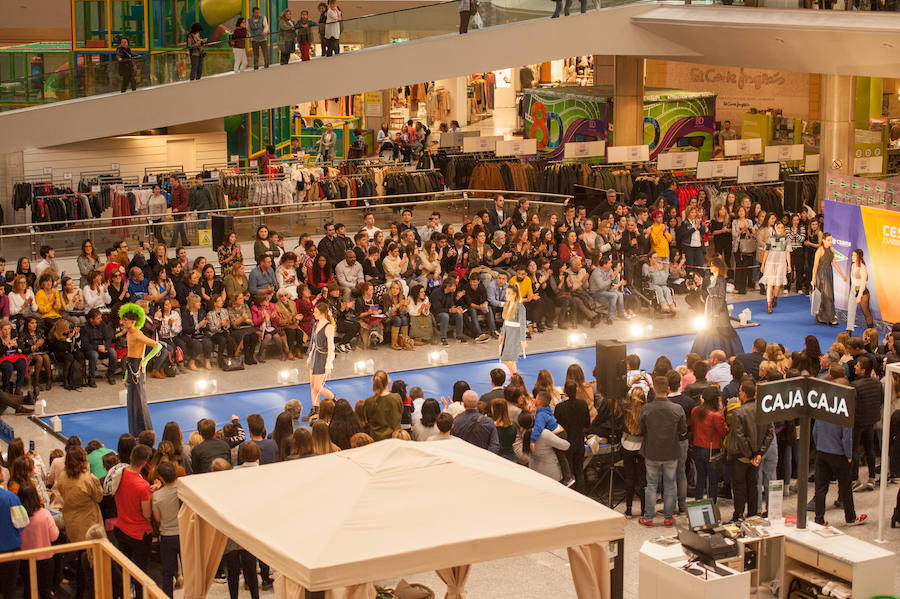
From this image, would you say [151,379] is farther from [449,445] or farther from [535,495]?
[535,495]

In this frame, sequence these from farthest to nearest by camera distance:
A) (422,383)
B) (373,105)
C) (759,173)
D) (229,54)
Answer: (373,105)
(759,173)
(229,54)
(422,383)

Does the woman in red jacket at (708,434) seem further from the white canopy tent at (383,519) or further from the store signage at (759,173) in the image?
the store signage at (759,173)

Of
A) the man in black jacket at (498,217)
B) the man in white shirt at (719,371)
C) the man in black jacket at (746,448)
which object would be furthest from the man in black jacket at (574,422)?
the man in black jacket at (498,217)

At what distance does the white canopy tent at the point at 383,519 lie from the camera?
746 centimetres

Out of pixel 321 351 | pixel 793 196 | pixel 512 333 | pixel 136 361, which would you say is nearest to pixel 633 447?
pixel 512 333

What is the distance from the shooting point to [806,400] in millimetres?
10438

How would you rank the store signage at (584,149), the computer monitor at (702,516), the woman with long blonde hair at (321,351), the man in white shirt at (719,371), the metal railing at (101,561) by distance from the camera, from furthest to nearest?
the store signage at (584,149), the woman with long blonde hair at (321,351), the man in white shirt at (719,371), the computer monitor at (702,516), the metal railing at (101,561)

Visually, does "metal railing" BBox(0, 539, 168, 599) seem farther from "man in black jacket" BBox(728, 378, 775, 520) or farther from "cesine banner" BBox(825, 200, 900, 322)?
"cesine banner" BBox(825, 200, 900, 322)

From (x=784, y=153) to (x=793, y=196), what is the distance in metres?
1.65

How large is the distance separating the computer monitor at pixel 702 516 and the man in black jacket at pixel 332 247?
10.2 metres

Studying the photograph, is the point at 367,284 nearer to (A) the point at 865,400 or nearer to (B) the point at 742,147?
(A) the point at 865,400

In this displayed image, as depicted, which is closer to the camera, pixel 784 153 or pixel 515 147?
pixel 784 153

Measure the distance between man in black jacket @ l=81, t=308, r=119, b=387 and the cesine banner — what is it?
10.8 m

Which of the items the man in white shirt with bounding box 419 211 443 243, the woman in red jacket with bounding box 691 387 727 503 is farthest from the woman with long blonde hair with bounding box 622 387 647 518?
the man in white shirt with bounding box 419 211 443 243
